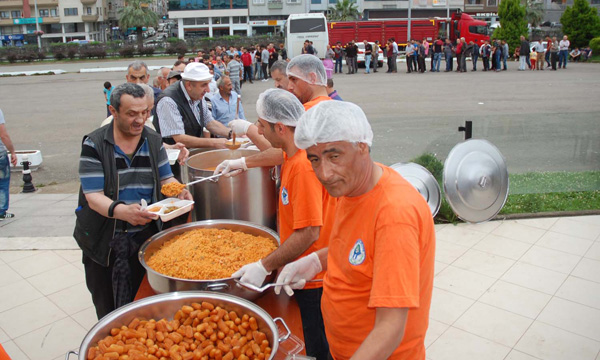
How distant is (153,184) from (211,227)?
44 cm

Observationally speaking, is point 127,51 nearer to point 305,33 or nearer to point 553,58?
point 305,33

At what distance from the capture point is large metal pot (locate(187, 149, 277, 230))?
305 centimetres

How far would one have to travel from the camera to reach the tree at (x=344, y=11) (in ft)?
170

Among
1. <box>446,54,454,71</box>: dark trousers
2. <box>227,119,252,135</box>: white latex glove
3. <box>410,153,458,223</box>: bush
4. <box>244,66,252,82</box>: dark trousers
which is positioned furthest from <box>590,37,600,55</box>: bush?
<box>227,119,252,135</box>: white latex glove

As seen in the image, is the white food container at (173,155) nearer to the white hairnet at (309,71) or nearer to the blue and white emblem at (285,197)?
the white hairnet at (309,71)

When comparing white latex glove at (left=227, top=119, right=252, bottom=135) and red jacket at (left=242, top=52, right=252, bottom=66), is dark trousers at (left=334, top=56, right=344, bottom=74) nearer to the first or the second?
red jacket at (left=242, top=52, right=252, bottom=66)

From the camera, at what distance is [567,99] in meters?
13.8

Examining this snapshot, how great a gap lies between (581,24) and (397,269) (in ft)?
111

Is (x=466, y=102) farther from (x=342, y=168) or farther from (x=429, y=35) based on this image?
(x=429, y=35)

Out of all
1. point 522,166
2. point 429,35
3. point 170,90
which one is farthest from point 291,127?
point 429,35

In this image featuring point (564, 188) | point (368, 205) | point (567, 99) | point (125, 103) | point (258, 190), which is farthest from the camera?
point (567, 99)

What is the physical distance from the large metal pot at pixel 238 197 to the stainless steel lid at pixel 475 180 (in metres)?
2.27

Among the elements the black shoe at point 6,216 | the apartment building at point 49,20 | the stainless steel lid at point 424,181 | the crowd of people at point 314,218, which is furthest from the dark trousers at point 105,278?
the apartment building at point 49,20

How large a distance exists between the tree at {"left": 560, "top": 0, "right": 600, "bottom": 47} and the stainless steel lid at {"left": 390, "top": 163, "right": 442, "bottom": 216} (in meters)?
29.8
